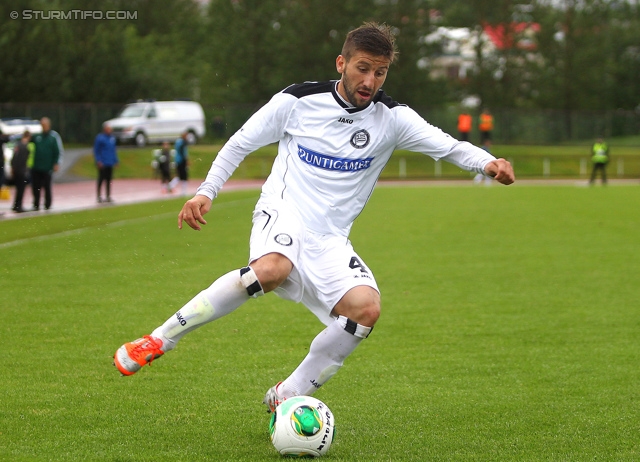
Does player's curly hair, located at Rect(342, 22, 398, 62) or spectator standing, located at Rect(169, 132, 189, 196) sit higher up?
player's curly hair, located at Rect(342, 22, 398, 62)

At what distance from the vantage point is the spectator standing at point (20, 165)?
67.0ft

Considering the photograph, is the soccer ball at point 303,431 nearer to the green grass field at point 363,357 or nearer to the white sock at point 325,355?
the green grass field at point 363,357

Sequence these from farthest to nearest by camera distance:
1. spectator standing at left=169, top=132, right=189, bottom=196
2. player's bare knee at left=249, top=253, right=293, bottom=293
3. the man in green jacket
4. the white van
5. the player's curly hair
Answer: the white van < spectator standing at left=169, top=132, right=189, bottom=196 < the man in green jacket < the player's curly hair < player's bare knee at left=249, top=253, right=293, bottom=293

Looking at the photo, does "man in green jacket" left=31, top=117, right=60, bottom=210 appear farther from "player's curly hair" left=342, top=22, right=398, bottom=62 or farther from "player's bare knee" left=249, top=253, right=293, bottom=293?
"player's bare knee" left=249, top=253, right=293, bottom=293

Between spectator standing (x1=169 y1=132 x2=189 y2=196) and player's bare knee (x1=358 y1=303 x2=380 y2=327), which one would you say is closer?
player's bare knee (x1=358 y1=303 x2=380 y2=327)

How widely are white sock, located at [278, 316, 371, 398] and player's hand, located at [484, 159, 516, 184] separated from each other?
1003 millimetres

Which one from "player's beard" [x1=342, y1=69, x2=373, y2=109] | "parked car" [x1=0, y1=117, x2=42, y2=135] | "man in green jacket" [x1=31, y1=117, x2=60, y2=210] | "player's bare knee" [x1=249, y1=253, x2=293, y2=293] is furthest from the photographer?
"parked car" [x1=0, y1=117, x2=42, y2=135]

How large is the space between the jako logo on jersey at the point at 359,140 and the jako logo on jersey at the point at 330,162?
0.25 feet

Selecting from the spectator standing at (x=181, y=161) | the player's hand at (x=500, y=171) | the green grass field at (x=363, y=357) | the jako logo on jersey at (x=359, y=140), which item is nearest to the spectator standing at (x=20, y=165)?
the green grass field at (x=363, y=357)

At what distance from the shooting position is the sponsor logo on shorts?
4645mm

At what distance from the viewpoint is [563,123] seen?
56.3 meters

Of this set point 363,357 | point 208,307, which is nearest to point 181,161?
point 363,357

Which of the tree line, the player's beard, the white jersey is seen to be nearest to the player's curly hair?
the player's beard

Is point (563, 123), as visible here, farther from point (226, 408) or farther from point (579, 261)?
point (226, 408)
